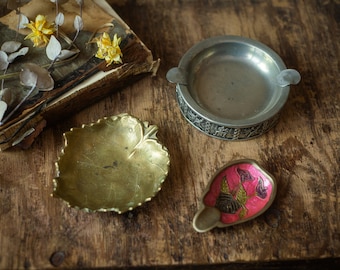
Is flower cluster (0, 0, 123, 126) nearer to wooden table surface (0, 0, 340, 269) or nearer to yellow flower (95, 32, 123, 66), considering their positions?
yellow flower (95, 32, 123, 66)

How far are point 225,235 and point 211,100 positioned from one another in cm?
33

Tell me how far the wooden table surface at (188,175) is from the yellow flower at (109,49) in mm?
109

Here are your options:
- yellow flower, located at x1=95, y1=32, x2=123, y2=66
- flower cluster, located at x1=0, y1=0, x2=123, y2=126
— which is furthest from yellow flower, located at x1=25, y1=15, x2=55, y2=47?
yellow flower, located at x1=95, y1=32, x2=123, y2=66

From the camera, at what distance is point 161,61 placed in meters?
1.24

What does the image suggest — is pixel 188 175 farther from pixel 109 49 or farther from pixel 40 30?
pixel 40 30

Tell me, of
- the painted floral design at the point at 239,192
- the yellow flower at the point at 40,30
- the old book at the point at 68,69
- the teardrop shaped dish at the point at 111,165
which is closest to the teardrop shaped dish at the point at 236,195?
the painted floral design at the point at 239,192

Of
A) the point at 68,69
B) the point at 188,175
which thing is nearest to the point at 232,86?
the point at 188,175

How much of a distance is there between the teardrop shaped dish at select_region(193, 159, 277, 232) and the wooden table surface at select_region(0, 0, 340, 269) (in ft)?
0.09

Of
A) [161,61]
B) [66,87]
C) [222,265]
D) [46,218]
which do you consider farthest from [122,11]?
[222,265]

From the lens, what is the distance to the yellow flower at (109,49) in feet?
3.59

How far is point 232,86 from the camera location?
3.90 feet

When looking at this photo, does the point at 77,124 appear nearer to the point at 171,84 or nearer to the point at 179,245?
the point at 171,84

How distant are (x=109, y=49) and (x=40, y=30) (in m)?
0.17

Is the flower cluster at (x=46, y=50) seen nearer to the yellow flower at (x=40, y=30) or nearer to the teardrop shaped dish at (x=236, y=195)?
the yellow flower at (x=40, y=30)
